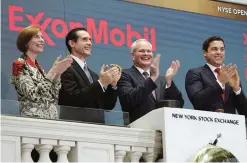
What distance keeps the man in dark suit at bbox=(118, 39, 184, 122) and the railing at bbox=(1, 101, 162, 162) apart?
1.39 m

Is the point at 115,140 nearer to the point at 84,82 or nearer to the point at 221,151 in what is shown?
the point at 221,151

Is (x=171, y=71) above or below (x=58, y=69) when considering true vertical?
above

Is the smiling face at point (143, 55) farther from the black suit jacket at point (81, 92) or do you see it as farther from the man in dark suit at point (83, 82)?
the black suit jacket at point (81, 92)

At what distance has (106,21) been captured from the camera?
7910mm

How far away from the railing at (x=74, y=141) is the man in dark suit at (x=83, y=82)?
30.9 inches

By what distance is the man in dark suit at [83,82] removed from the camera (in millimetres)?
6121

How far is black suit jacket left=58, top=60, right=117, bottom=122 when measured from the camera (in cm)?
611

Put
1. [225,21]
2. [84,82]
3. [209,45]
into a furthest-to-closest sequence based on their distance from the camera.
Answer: [225,21], [209,45], [84,82]

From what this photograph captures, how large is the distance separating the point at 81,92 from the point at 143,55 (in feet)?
4.26

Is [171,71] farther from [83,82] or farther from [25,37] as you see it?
[25,37]

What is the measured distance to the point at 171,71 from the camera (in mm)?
7828

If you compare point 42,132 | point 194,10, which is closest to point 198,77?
point 194,10

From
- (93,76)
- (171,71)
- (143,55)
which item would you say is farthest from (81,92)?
(171,71)

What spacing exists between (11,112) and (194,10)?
14.5 feet
